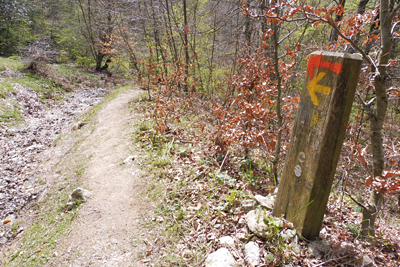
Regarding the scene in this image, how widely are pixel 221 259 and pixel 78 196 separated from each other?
318 centimetres

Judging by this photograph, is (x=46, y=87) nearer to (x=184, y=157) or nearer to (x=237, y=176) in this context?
(x=184, y=157)

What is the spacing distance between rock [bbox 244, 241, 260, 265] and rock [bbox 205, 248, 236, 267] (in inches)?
6.3

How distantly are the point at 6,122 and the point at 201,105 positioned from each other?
22.8ft

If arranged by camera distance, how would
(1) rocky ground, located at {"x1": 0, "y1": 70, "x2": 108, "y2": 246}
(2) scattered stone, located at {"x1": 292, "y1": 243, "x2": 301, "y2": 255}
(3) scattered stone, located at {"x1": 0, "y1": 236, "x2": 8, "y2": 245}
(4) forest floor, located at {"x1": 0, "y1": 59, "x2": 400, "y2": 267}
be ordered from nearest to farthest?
(2) scattered stone, located at {"x1": 292, "y1": 243, "x2": 301, "y2": 255} → (4) forest floor, located at {"x1": 0, "y1": 59, "x2": 400, "y2": 267} → (3) scattered stone, located at {"x1": 0, "y1": 236, "x2": 8, "y2": 245} → (1) rocky ground, located at {"x1": 0, "y1": 70, "x2": 108, "y2": 246}

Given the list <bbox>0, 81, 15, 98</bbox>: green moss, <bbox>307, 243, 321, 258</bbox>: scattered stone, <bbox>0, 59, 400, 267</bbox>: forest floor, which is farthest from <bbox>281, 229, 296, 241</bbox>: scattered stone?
<bbox>0, 81, 15, 98</bbox>: green moss

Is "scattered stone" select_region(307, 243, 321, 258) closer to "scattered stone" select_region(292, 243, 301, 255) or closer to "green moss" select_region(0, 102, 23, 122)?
"scattered stone" select_region(292, 243, 301, 255)

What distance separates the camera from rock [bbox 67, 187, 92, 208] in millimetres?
4219

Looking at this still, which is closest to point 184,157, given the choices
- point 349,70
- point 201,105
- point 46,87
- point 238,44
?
point 349,70

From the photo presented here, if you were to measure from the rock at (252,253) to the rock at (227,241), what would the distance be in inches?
7.4

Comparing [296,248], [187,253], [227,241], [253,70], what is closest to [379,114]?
[296,248]

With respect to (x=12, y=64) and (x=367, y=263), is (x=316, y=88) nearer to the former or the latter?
(x=367, y=263)

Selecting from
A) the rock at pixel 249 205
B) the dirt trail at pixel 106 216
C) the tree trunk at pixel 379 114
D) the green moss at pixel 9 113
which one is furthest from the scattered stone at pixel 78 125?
the tree trunk at pixel 379 114

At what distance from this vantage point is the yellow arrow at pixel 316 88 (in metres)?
1.90

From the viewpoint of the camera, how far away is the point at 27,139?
743 centimetres
